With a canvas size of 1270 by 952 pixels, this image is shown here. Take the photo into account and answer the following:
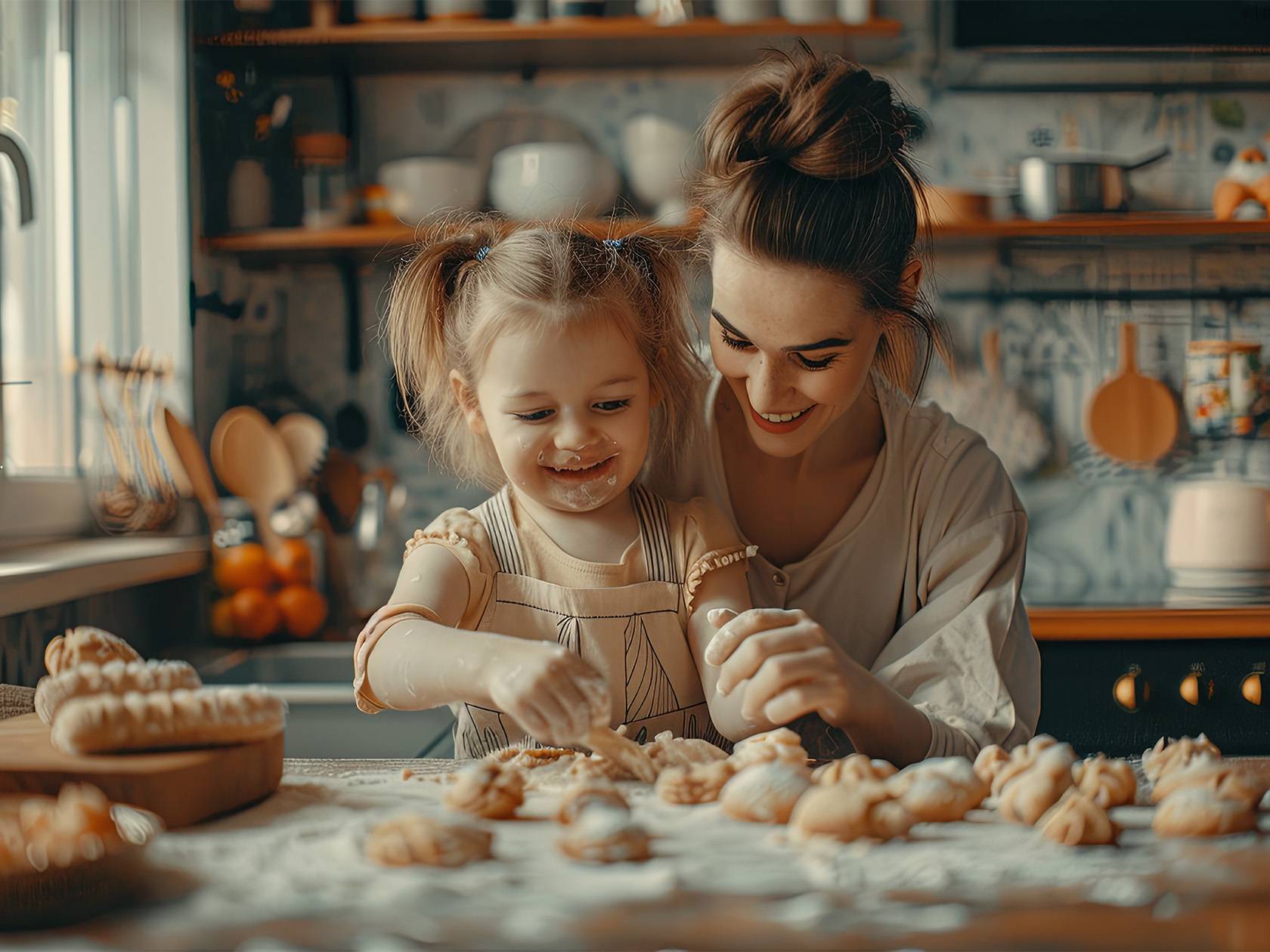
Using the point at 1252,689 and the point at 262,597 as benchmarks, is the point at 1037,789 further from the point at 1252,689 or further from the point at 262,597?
the point at 262,597

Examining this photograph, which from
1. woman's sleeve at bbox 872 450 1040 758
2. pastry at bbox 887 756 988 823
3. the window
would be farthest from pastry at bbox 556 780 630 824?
the window

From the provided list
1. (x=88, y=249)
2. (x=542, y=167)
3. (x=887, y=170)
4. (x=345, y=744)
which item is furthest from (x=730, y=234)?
(x=88, y=249)

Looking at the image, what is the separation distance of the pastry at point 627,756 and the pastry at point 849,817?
0.50 ft

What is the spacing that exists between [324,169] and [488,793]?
84.6 inches

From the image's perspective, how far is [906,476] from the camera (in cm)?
121

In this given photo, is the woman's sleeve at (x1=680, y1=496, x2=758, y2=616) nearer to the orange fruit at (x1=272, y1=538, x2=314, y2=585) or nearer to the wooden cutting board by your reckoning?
the wooden cutting board

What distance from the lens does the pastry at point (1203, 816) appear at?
591 mm

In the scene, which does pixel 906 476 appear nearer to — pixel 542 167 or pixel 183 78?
pixel 542 167

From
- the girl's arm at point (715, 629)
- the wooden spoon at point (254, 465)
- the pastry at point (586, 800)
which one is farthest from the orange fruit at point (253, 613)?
the pastry at point (586, 800)

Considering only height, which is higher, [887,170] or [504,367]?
[887,170]

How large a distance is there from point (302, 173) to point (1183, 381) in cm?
188

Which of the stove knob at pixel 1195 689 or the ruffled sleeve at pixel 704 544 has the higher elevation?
the ruffled sleeve at pixel 704 544

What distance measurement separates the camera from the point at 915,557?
1193mm

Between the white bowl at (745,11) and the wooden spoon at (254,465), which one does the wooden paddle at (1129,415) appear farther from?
the wooden spoon at (254,465)
